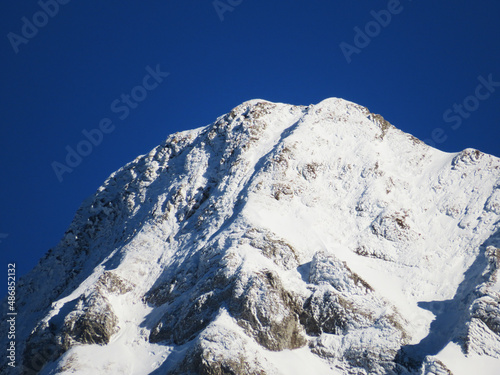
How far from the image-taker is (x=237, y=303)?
48.2 m

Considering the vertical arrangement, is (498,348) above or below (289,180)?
below

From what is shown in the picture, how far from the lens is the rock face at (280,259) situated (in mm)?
46344

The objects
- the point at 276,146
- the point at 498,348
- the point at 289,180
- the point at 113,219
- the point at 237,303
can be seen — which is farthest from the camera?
the point at 113,219

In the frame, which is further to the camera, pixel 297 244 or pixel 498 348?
pixel 297 244

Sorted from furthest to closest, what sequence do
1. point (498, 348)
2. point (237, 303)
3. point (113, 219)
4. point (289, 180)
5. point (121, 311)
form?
1. point (113, 219)
2. point (289, 180)
3. point (121, 311)
4. point (237, 303)
5. point (498, 348)

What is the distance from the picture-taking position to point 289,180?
66625 mm

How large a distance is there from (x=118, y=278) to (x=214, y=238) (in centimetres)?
1086

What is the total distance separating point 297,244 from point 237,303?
38.7 ft

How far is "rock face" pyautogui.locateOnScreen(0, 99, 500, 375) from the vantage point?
1825 inches

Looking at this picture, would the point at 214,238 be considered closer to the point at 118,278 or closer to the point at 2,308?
the point at 118,278

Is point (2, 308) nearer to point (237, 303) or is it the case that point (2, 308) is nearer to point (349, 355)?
point (237, 303)

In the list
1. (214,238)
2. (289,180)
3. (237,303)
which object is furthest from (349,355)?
(289,180)

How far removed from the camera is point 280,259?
2142 inches

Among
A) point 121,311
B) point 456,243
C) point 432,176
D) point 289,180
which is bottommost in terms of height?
point 121,311
